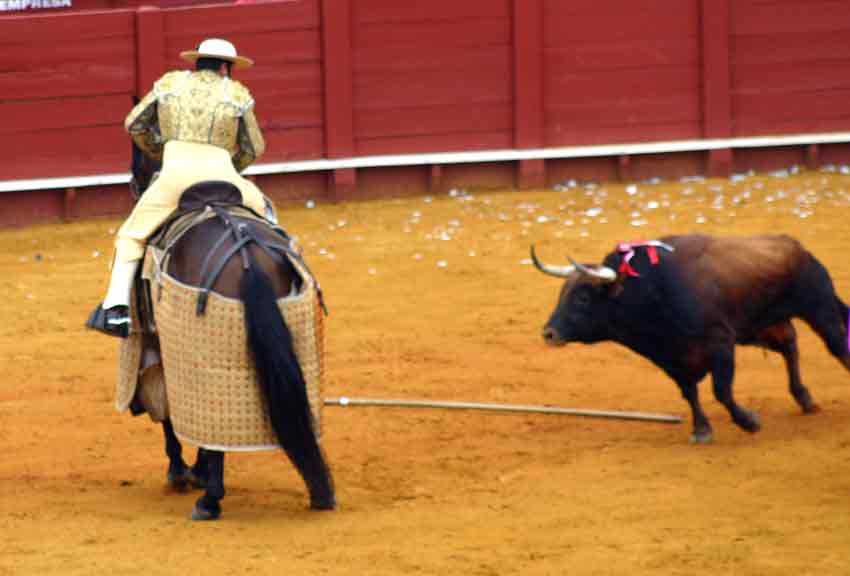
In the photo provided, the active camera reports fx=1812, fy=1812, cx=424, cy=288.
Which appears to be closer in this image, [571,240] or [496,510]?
[496,510]

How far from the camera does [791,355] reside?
726cm

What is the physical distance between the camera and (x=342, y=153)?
12.8 m

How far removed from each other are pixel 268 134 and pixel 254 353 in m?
6.95

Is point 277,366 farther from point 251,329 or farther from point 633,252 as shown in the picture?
point 633,252

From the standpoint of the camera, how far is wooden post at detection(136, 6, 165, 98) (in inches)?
482

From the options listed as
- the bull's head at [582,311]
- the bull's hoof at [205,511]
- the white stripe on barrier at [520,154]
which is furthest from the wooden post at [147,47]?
the bull's hoof at [205,511]

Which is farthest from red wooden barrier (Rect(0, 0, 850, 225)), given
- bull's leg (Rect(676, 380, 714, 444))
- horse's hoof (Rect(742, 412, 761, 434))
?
horse's hoof (Rect(742, 412, 761, 434))

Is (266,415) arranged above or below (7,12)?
below

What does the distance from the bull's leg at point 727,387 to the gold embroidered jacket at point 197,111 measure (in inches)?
76.3

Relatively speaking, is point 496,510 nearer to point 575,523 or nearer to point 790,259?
point 575,523

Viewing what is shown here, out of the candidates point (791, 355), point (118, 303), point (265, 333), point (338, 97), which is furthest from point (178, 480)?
point (338, 97)

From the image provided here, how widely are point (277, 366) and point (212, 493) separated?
52 centimetres

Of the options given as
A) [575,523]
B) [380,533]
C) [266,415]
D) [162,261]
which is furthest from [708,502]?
[162,261]

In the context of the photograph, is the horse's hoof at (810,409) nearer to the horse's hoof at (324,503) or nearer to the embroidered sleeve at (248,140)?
the horse's hoof at (324,503)
